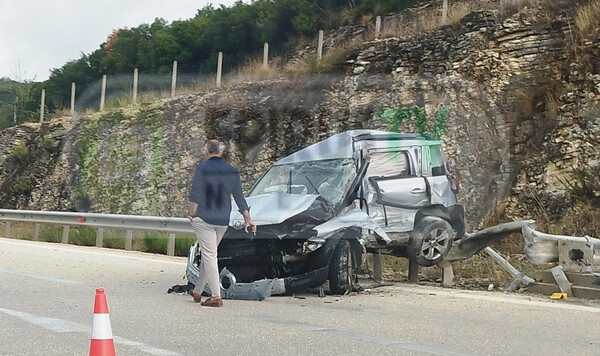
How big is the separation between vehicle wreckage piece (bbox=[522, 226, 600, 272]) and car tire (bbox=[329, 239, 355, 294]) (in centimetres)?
216

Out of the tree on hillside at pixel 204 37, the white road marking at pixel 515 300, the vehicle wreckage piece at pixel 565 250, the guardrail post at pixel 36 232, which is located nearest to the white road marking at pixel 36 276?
the white road marking at pixel 515 300

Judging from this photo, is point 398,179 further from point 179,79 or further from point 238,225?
point 179,79

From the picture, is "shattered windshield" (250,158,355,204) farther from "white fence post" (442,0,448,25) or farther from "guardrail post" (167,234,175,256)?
"white fence post" (442,0,448,25)

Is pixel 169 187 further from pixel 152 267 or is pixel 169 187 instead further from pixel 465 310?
pixel 465 310

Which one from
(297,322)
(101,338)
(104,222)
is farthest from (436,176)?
(104,222)

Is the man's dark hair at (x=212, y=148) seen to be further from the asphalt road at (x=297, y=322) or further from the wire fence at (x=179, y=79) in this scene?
the wire fence at (x=179, y=79)

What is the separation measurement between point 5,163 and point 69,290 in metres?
28.0

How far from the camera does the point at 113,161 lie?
2994 cm

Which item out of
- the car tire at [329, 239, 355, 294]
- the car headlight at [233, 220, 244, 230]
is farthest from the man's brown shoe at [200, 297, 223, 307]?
the car tire at [329, 239, 355, 294]

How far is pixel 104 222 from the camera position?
64.8ft

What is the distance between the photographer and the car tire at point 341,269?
10.2 m

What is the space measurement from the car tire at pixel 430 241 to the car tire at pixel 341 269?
151cm

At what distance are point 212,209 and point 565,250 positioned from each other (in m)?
4.15

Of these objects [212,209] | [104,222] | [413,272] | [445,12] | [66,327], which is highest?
[445,12]
